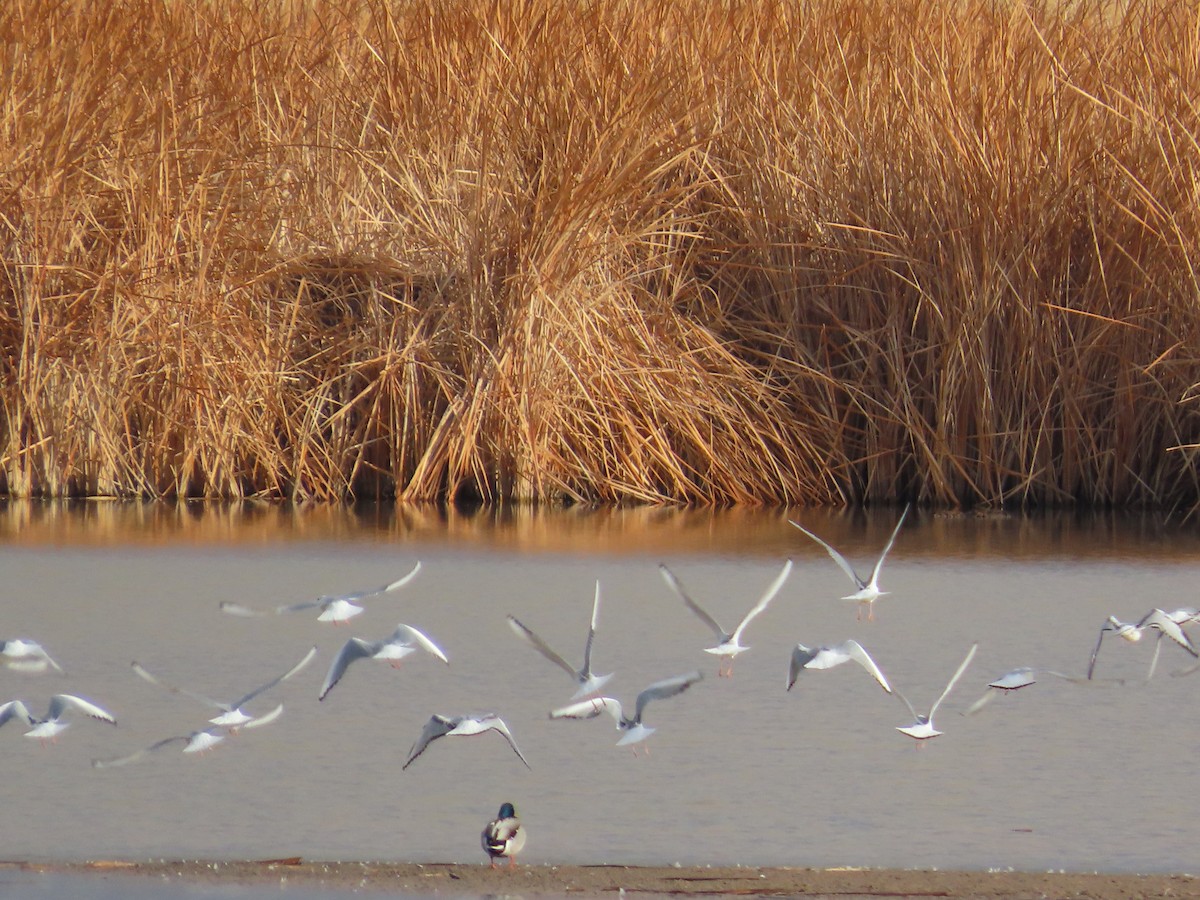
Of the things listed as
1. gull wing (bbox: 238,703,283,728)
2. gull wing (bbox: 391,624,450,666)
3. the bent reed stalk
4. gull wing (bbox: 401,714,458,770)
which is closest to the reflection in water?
the bent reed stalk

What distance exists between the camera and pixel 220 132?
657cm

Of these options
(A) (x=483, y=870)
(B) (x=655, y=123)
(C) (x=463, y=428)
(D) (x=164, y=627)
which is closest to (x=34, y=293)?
(C) (x=463, y=428)

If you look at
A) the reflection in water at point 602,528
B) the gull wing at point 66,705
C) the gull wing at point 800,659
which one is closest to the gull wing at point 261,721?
the gull wing at point 66,705

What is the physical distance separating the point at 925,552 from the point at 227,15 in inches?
156

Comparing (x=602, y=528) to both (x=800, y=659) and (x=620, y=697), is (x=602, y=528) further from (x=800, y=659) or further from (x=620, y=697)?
(x=800, y=659)

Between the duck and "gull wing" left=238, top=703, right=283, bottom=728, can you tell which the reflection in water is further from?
the duck

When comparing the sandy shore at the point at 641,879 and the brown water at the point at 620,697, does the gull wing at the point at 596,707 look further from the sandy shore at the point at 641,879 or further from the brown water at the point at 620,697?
the sandy shore at the point at 641,879

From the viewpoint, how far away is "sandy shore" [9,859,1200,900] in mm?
2301

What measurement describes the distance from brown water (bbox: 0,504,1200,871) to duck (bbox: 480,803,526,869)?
0.06 m

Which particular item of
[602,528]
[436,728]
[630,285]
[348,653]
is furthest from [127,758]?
[630,285]

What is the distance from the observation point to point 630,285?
6309 millimetres

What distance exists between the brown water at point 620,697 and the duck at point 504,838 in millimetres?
64

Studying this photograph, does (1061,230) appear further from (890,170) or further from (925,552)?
(925,552)

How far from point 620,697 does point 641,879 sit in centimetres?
104
